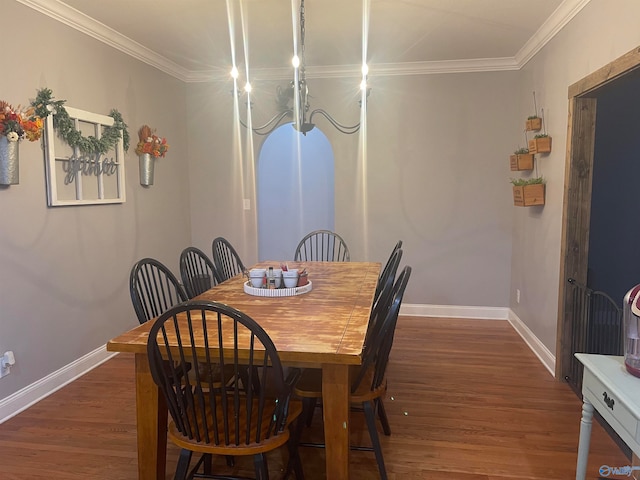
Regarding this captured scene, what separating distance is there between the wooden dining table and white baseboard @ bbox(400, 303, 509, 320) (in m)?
2.51

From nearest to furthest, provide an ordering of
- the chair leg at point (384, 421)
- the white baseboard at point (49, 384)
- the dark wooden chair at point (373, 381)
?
the dark wooden chair at point (373, 381) < the chair leg at point (384, 421) < the white baseboard at point (49, 384)

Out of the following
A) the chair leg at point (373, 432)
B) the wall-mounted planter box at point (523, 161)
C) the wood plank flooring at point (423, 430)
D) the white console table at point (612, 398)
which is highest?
the wall-mounted planter box at point (523, 161)

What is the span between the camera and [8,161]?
8.49 ft

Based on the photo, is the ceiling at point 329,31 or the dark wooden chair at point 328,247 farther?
the dark wooden chair at point 328,247

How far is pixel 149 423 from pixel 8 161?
1710 millimetres

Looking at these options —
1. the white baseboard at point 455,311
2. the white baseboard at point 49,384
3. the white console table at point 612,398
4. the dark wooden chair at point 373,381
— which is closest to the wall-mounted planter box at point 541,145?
the white baseboard at point 455,311

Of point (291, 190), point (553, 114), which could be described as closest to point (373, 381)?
Answer: point (553, 114)

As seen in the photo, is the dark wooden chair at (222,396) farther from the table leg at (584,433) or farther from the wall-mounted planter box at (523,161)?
the wall-mounted planter box at (523,161)

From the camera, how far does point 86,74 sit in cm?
338

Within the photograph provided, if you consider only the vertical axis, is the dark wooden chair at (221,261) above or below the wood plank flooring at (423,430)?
above

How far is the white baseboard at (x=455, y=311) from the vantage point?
469 centimetres

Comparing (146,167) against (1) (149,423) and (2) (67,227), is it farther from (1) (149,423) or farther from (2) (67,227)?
(1) (149,423)

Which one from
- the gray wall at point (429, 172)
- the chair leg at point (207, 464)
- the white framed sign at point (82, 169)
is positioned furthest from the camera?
the gray wall at point (429, 172)

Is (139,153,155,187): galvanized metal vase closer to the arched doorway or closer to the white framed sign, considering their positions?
the white framed sign
